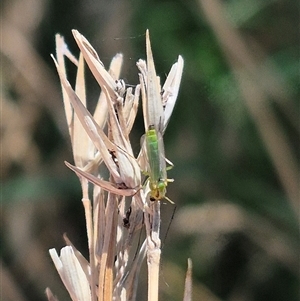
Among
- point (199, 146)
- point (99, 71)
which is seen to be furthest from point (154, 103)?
point (199, 146)

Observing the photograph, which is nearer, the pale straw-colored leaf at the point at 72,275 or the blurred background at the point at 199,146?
the pale straw-colored leaf at the point at 72,275

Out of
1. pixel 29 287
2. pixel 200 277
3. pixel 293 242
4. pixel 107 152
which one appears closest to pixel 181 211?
pixel 200 277

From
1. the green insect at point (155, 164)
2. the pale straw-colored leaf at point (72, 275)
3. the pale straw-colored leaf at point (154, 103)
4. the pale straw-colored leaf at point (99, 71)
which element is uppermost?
the pale straw-colored leaf at point (99, 71)

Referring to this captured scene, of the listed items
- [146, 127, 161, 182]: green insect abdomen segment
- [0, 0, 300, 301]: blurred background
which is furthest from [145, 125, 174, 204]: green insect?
[0, 0, 300, 301]: blurred background

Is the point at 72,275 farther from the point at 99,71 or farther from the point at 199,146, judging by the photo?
the point at 199,146

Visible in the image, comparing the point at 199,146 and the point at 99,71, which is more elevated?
the point at 99,71

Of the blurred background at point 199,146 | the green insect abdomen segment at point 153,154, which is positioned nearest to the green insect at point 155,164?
the green insect abdomen segment at point 153,154

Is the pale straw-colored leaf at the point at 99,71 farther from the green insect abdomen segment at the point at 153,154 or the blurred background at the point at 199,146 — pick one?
the blurred background at the point at 199,146

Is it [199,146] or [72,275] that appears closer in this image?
[72,275]

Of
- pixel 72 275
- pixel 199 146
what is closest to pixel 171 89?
pixel 72 275
